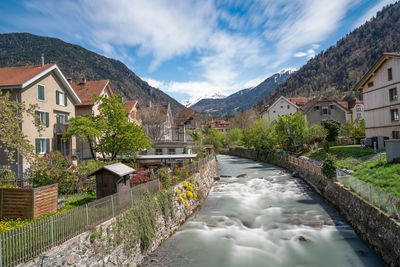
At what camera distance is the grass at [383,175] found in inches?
525

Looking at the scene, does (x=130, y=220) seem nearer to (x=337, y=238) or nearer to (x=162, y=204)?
(x=162, y=204)

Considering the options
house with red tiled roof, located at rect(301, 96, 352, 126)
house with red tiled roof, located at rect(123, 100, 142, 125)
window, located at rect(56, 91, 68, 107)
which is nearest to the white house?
house with red tiled roof, located at rect(301, 96, 352, 126)

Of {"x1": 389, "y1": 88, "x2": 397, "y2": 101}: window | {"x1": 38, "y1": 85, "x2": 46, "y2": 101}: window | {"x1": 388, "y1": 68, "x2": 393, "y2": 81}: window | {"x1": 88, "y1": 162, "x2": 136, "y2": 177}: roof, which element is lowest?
{"x1": 88, "y1": 162, "x2": 136, "y2": 177}: roof

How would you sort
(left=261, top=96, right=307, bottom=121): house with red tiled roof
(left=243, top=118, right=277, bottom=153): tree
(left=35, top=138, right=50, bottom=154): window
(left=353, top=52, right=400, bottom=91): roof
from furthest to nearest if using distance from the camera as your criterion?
1. (left=261, top=96, right=307, bottom=121): house with red tiled roof
2. (left=243, top=118, right=277, bottom=153): tree
3. (left=353, top=52, right=400, bottom=91): roof
4. (left=35, top=138, right=50, bottom=154): window

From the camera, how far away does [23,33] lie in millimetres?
149375

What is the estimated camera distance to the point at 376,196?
11641 millimetres

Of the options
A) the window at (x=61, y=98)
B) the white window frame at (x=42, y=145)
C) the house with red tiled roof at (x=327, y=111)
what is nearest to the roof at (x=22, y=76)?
the window at (x=61, y=98)

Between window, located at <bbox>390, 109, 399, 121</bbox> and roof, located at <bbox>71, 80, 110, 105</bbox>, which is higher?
roof, located at <bbox>71, 80, 110, 105</bbox>

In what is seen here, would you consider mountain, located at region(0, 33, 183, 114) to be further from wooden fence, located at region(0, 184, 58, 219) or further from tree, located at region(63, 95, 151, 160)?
wooden fence, located at region(0, 184, 58, 219)

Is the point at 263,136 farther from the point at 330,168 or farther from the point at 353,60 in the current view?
the point at 353,60

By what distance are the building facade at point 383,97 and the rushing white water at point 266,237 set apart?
13.2m

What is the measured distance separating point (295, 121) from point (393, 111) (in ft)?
48.3

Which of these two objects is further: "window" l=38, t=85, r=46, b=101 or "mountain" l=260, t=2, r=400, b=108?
"mountain" l=260, t=2, r=400, b=108

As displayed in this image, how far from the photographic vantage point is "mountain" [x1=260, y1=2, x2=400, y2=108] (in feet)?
490
